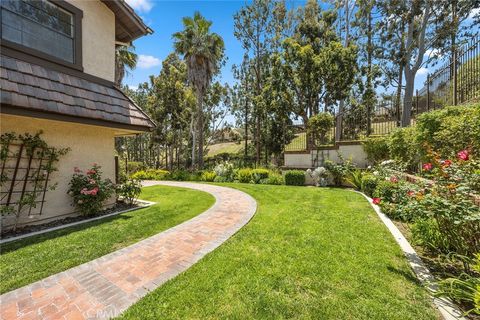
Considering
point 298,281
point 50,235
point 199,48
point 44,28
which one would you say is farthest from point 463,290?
point 199,48

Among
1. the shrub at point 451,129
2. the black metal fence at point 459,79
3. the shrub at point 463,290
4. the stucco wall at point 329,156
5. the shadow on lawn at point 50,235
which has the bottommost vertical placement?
the shadow on lawn at point 50,235

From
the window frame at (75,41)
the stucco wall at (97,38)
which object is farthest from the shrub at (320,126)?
the window frame at (75,41)

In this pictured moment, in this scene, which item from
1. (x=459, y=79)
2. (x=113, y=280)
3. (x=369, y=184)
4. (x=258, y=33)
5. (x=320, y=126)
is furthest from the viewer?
(x=258, y=33)

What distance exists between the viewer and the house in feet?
16.0

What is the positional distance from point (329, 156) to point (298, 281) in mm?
9580

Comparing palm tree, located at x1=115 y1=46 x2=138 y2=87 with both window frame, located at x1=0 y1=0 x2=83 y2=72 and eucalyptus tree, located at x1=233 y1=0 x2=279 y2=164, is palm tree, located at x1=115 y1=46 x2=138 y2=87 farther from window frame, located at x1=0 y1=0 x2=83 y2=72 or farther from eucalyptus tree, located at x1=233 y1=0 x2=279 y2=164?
window frame, located at x1=0 y1=0 x2=83 y2=72

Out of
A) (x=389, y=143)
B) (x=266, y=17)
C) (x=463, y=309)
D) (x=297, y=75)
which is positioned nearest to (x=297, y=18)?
(x=266, y=17)

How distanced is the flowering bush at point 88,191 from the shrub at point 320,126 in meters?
10.3

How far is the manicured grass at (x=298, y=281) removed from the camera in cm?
244

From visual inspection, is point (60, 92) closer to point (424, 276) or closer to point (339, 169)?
point (424, 276)

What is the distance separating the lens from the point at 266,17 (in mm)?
19828

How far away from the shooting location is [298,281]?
2973 mm

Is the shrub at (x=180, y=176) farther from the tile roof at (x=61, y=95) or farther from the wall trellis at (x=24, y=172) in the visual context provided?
the wall trellis at (x=24, y=172)

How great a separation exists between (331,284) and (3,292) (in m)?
4.41
